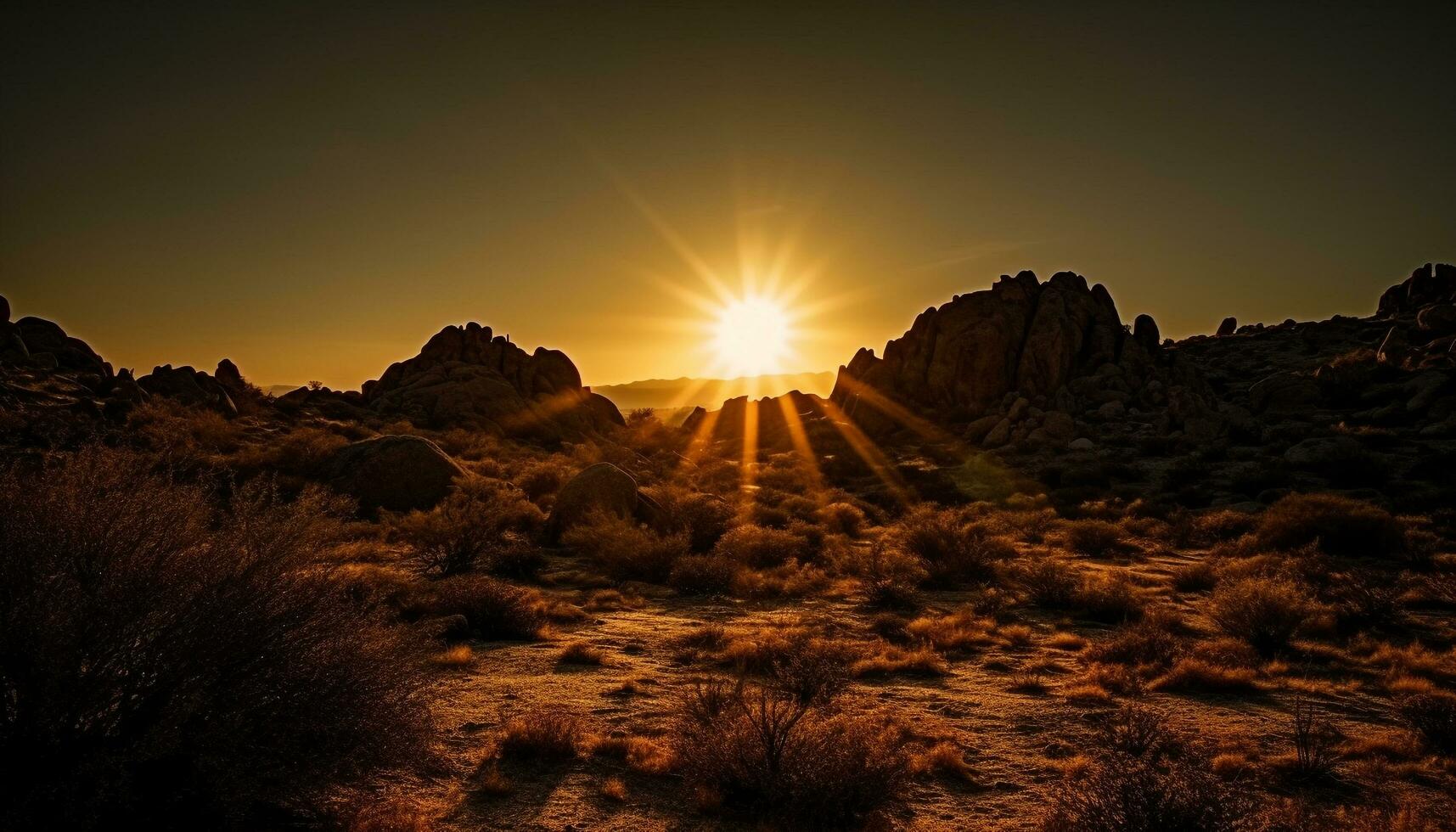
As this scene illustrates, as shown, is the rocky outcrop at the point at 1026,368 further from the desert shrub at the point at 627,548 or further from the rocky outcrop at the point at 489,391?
the desert shrub at the point at 627,548

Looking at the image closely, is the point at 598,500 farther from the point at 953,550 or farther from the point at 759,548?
the point at 953,550

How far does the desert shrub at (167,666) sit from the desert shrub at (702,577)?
29.6 feet

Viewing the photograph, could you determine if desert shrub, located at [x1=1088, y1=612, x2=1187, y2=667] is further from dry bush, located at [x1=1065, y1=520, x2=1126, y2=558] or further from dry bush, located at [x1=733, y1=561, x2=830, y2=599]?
dry bush, located at [x1=1065, y1=520, x2=1126, y2=558]

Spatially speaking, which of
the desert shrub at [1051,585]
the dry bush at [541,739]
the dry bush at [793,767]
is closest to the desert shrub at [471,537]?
the dry bush at [541,739]

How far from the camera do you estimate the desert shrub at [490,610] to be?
10.5m

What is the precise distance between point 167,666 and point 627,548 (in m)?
11.6

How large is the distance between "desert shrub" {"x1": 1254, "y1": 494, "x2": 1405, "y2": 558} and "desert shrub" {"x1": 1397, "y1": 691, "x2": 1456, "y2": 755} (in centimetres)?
922

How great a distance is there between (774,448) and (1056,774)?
38692 millimetres

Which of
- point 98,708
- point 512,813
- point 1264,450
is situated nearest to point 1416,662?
point 512,813

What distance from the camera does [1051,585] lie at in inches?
511

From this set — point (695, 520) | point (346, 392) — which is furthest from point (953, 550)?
point (346, 392)

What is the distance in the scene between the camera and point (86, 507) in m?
4.27

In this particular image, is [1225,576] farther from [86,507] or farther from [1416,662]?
[86,507]

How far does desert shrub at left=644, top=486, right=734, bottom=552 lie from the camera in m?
18.3
